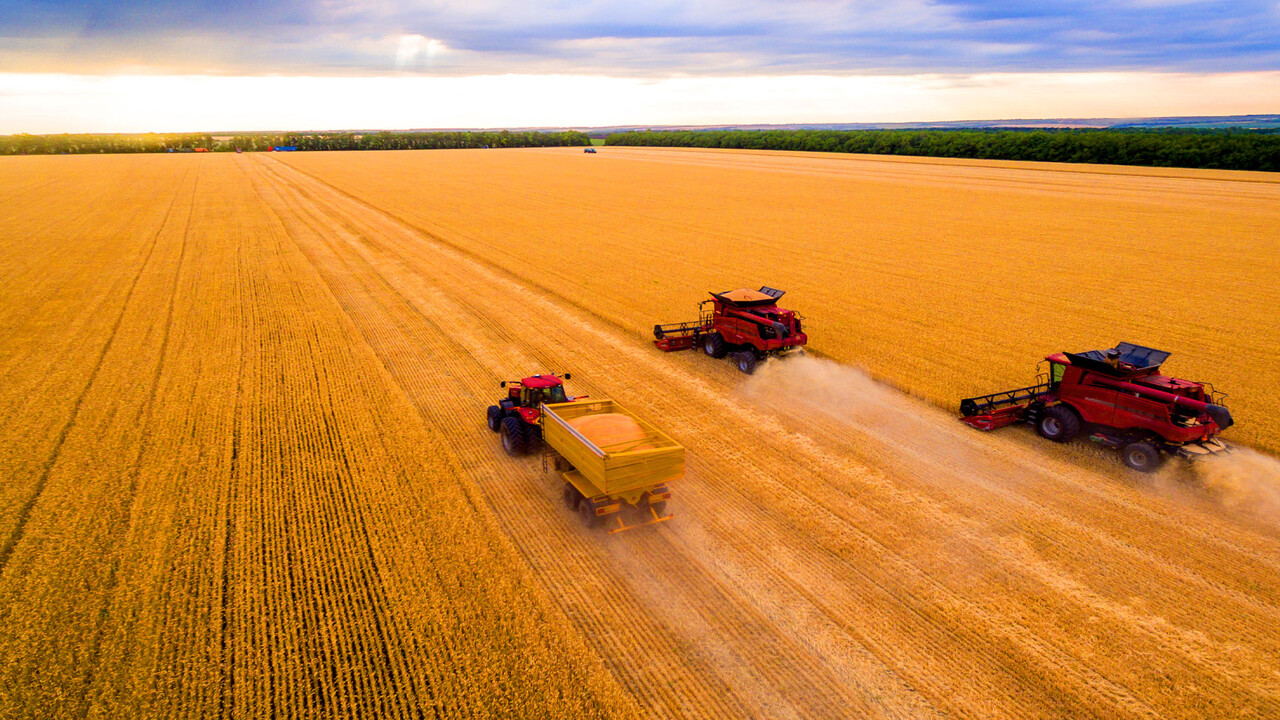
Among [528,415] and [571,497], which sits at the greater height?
[528,415]

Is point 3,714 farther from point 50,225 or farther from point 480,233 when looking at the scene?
point 50,225

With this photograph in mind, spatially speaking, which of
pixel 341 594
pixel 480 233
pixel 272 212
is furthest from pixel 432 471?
pixel 272 212

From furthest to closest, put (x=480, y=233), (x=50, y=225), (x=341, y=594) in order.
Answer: (x=50, y=225)
(x=480, y=233)
(x=341, y=594)

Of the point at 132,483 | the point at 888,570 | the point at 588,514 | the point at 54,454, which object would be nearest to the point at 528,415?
the point at 588,514

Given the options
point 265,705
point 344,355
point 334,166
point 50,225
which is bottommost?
point 265,705

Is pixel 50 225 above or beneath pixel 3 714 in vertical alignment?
above

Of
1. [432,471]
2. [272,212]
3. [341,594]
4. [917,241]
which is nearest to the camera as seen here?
[341,594]

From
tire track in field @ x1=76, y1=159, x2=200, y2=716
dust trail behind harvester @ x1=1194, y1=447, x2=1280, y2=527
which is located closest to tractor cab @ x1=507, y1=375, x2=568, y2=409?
tire track in field @ x1=76, y1=159, x2=200, y2=716

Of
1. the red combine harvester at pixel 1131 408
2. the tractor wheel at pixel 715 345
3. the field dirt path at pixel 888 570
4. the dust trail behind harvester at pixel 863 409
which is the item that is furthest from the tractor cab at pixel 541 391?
the red combine harvester at pixel 1131 408

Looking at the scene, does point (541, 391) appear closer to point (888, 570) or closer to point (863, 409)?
point (888, 570)
